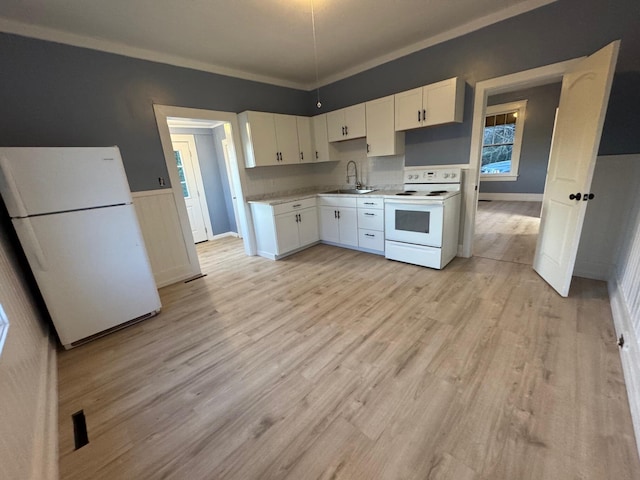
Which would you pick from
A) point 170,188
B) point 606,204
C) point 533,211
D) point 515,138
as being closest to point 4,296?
point 170,188

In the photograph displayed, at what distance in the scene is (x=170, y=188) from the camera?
3.25 meters

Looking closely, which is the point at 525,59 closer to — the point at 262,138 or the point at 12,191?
the point at 262,138

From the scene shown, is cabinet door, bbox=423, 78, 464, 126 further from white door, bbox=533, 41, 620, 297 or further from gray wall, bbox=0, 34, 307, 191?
gray wall, bbox=0, 34, 307, 191

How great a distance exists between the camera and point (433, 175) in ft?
11.4

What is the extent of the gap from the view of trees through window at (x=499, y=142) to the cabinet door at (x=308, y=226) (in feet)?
17.5

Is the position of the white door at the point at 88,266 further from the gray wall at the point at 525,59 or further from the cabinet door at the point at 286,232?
the gray wall at the point at 525,59

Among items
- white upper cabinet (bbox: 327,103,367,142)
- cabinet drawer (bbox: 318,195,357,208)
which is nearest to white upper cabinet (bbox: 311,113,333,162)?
white upper cabinet (bbox: 327,103,367,142)

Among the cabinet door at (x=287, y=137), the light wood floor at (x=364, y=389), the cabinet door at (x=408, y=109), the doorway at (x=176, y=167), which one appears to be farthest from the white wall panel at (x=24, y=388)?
the cabinet door at (x=408, y=109)

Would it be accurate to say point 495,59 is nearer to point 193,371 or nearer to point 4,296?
point 193,371

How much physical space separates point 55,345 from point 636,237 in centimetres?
486

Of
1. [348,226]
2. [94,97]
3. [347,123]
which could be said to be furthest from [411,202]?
[94,97]

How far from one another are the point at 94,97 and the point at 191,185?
7.97 ft

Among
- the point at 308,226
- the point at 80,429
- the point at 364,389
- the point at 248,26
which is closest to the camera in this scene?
the point at 80,429

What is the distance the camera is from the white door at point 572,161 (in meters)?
2.02
